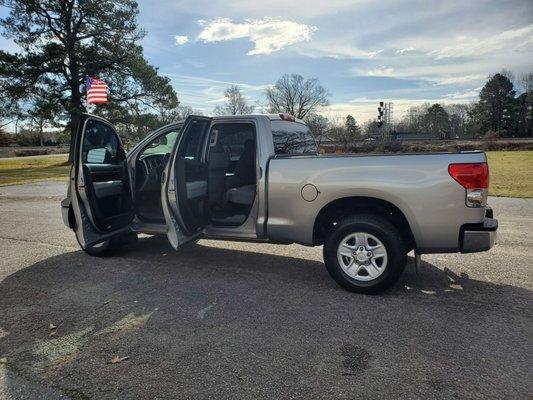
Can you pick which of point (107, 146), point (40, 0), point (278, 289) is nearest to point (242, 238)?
point (278, 289)

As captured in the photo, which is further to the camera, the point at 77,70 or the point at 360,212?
the point at 77,70

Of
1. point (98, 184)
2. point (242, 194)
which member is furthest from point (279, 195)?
point (98, 184)

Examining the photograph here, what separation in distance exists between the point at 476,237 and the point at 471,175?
570 millimetres

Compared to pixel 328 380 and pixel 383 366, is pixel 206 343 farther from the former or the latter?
pixel 383 366

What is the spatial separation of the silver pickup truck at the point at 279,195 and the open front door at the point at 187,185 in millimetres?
13

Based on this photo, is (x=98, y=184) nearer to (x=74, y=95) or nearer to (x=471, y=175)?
(x=471, y=175)

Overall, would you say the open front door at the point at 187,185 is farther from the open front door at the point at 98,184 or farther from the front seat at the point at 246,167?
the open front door at the point at 98,184

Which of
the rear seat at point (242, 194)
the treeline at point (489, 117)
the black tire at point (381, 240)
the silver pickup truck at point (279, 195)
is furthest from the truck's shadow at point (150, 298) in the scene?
the treeline at point (489, 117)

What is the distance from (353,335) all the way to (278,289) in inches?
46.5

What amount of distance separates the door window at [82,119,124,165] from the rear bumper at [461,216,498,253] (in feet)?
13.8

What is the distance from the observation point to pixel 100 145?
497cm

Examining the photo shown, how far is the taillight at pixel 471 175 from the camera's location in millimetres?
3484

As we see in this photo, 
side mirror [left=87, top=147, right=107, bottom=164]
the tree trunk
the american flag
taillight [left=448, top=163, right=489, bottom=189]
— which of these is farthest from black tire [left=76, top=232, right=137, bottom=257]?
the tree trunk

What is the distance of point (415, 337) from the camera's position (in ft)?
10.3
